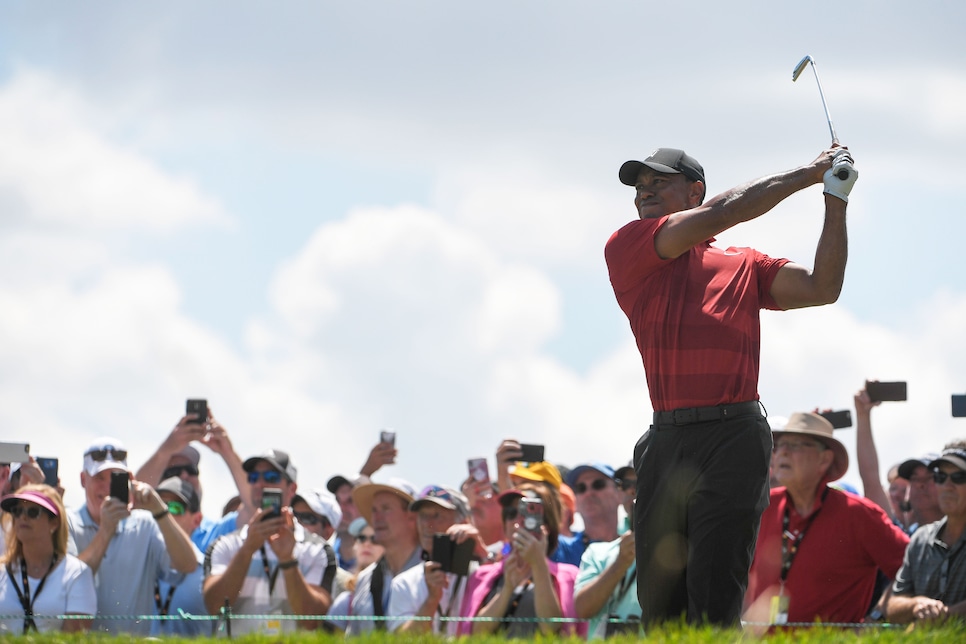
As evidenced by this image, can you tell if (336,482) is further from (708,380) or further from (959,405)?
(708,380)

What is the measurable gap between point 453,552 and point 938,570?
2982mm

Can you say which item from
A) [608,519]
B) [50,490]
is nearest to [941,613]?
[608,519]

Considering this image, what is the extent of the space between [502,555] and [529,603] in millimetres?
1162

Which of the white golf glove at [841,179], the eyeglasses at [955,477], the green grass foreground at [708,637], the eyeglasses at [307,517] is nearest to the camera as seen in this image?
the green grass foreground at [708,637]

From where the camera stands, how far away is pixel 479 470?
10969mm

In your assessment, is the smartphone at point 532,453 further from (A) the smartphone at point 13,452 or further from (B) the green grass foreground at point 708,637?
(B) the green grass foreground at point 708,637

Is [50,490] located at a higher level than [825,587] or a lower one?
higher

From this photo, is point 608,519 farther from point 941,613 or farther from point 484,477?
point 941,613

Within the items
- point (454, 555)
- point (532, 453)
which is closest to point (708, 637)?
point (454, 555)

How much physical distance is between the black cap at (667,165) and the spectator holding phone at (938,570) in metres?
3.12

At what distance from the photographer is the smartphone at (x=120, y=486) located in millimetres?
9398

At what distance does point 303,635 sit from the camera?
5957 mm

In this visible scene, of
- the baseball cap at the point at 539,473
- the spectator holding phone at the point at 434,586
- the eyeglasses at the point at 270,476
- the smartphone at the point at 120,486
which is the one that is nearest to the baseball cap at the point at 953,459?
the baseball cap at the point at 539,473

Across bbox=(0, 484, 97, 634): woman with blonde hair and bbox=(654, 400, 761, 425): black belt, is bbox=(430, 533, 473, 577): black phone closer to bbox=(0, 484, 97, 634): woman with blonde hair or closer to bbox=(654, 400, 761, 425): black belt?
bbox=(0, 484, 97, 634): woman with blonde hair
